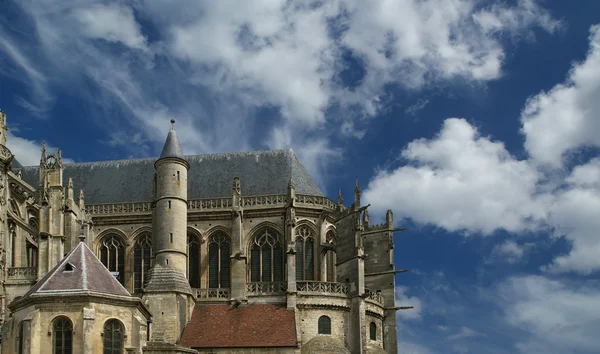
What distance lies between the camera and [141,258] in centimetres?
4228

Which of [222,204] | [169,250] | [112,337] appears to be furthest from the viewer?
[222,204]

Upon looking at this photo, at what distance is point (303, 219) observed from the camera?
41.4 m

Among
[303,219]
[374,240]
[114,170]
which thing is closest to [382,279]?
[374,240]

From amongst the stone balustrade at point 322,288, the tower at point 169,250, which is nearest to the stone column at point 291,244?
the stone balustrade at point 322,288

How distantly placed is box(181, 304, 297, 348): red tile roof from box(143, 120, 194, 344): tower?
0.63 meters

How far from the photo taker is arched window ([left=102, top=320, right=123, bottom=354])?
2867 centimetres

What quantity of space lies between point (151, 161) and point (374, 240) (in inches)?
483

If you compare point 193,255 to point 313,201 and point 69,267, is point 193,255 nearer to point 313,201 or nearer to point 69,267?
point 313,201

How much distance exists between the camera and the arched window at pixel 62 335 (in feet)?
92.5

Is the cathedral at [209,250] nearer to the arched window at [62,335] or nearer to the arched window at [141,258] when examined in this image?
the arched window at [141,258]

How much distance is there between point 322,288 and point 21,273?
12.5m

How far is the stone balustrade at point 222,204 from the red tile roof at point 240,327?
5.55 metres

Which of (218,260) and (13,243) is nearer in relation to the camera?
(13,243)

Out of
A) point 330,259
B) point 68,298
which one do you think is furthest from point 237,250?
point 68,298
